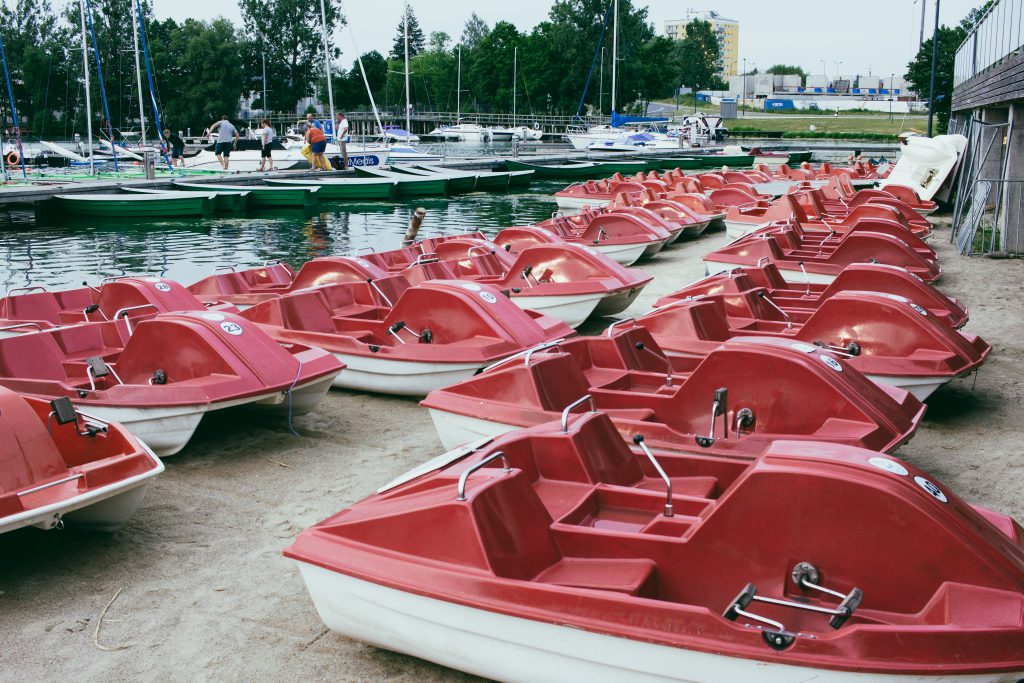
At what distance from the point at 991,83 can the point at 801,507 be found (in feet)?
56.4

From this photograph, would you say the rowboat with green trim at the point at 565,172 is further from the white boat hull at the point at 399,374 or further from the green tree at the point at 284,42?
the green tree at the point at 284,42

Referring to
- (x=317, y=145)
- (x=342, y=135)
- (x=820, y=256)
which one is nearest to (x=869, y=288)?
(x=820, y=256)

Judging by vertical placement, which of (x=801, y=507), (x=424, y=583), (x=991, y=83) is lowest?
(x=424, y=583)

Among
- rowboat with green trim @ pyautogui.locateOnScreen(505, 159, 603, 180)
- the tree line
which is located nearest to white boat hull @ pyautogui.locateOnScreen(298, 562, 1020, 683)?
rowboat with green trim @ pyautogui.locateOnScreen(505, 159, 603, 180)

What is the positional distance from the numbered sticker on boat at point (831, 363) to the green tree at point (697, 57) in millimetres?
128331

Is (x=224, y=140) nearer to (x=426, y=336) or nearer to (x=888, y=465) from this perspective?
(x=426, y=336)

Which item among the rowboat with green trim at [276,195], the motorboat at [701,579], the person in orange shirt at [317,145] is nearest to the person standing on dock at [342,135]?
the person in orange shirt at [317,145]

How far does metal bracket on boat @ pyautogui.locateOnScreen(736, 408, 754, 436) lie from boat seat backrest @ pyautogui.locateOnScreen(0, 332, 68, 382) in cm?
491

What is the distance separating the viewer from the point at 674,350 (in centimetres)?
785

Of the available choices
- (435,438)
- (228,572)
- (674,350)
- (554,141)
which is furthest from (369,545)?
(554,141)

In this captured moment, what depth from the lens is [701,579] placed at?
12.6 feet

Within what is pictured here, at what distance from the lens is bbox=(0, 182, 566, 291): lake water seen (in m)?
20.9

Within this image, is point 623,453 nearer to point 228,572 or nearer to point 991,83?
point 228,572

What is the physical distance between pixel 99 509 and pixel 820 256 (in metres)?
10.1
